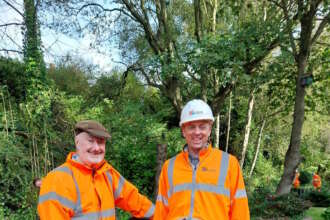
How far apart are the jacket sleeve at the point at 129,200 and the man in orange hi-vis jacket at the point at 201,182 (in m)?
0.14

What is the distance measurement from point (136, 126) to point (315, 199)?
5809 millimetres

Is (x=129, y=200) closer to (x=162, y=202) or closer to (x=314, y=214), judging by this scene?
(x=162, y=202)

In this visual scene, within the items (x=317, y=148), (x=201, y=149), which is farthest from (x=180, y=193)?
(x=317, y=148)

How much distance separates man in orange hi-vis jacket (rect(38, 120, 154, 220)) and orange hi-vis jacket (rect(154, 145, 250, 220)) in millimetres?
491

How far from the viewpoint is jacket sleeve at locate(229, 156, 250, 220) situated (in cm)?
239

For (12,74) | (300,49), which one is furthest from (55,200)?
(12,74)

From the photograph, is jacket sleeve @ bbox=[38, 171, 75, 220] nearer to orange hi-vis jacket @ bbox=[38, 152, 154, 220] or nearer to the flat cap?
orange hi-vis jacket @ bbox=[38, 152, 154, 220]

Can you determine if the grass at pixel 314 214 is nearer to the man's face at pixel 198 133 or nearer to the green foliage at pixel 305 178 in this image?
the man's face at pixel 198 133

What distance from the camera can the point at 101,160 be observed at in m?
2.44

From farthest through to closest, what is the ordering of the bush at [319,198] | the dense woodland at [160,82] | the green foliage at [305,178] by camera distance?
the green foliage at [305,178]
the bush at [319,198]
the dense woodland at [160,82]

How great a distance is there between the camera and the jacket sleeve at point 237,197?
7.86ft

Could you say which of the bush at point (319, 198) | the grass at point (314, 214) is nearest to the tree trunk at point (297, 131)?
the grass at point (314, 214)

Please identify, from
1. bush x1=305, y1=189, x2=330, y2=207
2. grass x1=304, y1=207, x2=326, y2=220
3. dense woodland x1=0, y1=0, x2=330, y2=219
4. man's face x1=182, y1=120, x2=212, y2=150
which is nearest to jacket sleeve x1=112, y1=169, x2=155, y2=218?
man's face x1=182, y1=120, x2=212, y2=150

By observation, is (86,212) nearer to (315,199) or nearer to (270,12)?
(270,12)
